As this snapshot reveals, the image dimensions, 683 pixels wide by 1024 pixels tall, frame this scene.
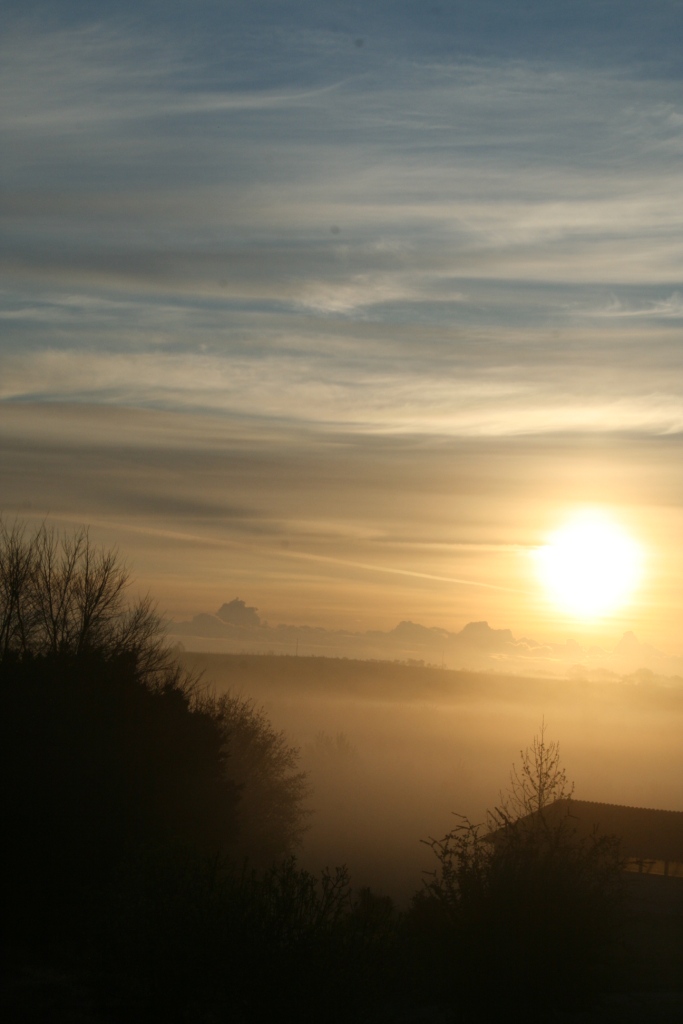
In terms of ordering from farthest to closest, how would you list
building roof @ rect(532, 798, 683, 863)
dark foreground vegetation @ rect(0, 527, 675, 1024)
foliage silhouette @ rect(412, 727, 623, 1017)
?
building roof @ rect(532, 798, 683, 863), foliage silhouette @ rect(412, 727, 623, 1017), dark foreground vegetation @ rect(0, 527, 675, 1024)

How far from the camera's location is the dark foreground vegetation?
11539 millimetres

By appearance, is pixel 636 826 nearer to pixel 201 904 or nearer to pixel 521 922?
pixel 521 922

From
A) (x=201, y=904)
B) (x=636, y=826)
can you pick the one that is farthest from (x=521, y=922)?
(x=636, y=826)

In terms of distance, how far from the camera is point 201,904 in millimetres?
12062

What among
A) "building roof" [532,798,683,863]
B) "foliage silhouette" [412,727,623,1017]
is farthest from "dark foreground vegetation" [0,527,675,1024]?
"building roof" [532,798,683,863]

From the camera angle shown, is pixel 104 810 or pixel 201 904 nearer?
pixel 201 904

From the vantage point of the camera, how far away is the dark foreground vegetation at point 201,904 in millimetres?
11539

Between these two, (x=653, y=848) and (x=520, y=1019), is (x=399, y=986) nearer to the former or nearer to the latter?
(x=520, y=1019)

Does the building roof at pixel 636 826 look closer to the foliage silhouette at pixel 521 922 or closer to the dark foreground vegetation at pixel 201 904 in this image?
the dark foreground vegetation at pixel 201 904

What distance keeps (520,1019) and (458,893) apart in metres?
2.24

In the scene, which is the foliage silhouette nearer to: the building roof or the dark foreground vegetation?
the dark foreground vegetation

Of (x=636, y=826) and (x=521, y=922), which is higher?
(x=636, y=826)

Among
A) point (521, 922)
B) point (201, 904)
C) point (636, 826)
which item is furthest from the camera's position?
point (636, 826)

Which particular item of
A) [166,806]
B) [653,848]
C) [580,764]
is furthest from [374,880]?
[580,764]
